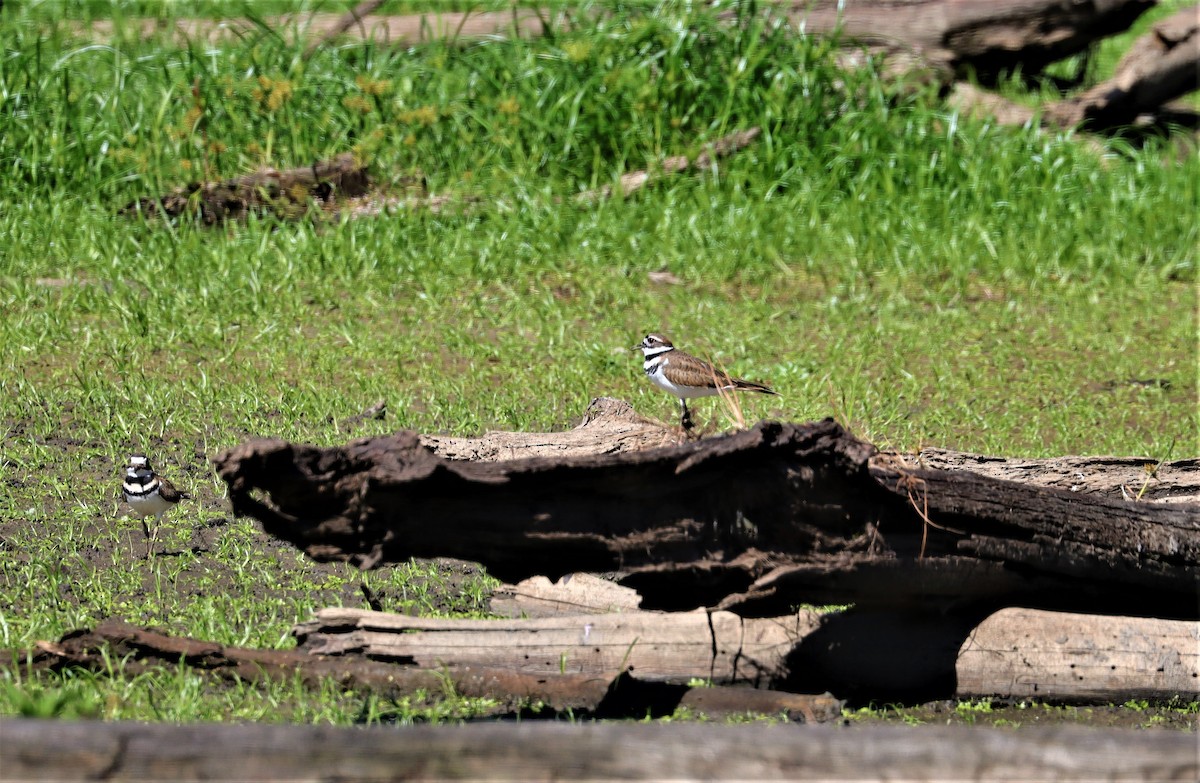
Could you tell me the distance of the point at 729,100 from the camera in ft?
31.3

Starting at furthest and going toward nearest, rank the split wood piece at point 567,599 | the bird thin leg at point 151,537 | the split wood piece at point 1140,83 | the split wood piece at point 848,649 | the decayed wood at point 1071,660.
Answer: the split wood piece at point 1140,83 → the bird thin leg at point 151,537 → the split wood piece at point 567,599 → the decayed wood at point 1071,660 → the split wood piece at point 848,649

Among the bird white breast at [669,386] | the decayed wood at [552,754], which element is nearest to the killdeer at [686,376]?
the bird white breast at [669,386]

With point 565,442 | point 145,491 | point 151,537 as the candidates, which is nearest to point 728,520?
point 565,442

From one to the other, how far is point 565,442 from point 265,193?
14.3 ft

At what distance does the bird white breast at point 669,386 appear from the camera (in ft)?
18.5

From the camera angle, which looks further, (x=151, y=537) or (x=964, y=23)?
(x=964, y=23)

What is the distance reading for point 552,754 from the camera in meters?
2.33

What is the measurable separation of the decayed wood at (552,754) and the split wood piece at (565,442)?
2.54 meters

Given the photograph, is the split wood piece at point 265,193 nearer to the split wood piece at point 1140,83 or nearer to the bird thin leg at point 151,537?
the bird thin leg at point 151,537

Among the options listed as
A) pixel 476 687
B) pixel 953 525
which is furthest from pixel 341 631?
pixel 953 525

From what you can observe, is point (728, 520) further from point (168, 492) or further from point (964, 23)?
point (964, 23)

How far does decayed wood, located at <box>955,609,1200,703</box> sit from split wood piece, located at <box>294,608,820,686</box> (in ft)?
2.18

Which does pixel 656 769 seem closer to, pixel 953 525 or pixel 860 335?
pixel 953 525

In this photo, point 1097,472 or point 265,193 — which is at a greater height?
point 1097,472
